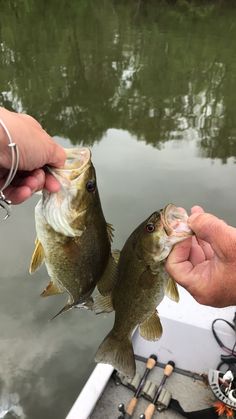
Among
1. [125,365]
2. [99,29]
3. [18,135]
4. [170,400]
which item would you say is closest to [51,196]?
[18,135]

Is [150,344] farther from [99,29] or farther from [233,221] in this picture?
[99,29]

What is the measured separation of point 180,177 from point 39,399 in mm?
4607

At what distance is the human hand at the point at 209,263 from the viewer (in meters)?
1.82

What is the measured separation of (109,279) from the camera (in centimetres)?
240

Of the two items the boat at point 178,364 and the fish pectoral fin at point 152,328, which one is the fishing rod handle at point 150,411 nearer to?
the boat at point 178,364

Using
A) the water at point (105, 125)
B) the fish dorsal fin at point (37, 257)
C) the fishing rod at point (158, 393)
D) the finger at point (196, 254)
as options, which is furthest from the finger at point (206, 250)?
the water at point (105, 125)

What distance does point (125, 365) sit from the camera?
2.36 metres

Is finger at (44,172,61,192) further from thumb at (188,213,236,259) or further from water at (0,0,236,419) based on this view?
water at (0,0,236,419)

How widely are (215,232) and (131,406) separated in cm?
193

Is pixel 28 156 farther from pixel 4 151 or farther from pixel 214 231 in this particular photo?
pixel 214 231

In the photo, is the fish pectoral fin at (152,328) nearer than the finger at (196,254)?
No

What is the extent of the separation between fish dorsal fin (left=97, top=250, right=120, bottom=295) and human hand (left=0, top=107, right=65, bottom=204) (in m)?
0.57

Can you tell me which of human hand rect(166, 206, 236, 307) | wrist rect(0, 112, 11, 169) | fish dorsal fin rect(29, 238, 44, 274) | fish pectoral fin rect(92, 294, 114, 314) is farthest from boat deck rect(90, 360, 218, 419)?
wrist rect(0, 112, 11, 169)

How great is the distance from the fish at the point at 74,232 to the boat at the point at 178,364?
1.14 meters
